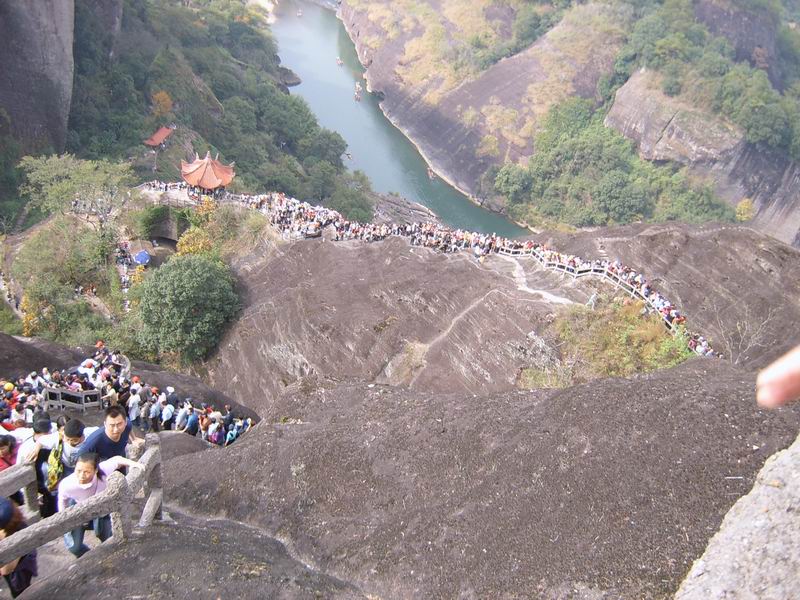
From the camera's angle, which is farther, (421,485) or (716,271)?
(716,271)

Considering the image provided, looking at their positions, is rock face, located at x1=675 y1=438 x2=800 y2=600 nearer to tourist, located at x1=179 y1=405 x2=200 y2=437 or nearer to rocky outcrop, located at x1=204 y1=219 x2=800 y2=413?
rocky outcrop, located at x1=204 y1=219 x2=800 y2=413

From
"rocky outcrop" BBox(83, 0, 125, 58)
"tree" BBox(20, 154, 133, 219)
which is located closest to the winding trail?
"tree" BBox(20, 154, 133, 219)

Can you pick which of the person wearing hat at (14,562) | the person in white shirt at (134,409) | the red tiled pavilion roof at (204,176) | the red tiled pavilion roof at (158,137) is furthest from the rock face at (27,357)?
the red tiled pavilion roof at (158,137)

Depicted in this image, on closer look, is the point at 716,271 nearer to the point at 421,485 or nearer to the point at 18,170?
the point at 421,485

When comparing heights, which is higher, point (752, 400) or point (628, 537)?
point (752, 400)

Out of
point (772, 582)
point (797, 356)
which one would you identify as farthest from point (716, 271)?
point (797, 356)

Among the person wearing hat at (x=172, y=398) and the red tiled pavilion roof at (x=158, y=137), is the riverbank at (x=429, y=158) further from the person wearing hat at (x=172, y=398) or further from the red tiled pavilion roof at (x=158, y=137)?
the person wearing hat at (x=172, y=398)
